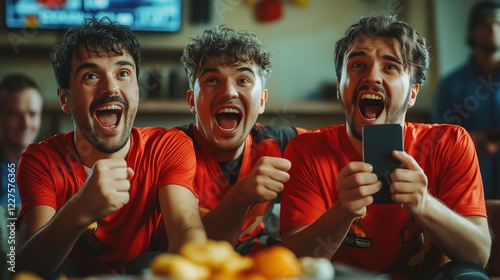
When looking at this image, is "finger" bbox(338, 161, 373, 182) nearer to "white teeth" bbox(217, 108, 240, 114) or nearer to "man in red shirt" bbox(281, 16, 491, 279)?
"man in red shirt" bbox(281, 16, 491, 279)

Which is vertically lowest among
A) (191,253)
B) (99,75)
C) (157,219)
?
(157,219)

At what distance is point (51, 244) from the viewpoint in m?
1.47

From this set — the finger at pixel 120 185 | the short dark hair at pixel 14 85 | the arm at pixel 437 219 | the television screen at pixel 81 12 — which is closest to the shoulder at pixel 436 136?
the arm at pixel 437 219

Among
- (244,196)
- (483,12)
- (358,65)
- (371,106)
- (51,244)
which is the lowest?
(51,244)

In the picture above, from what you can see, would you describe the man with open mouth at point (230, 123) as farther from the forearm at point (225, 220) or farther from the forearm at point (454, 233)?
the forearm at point (454, 233)

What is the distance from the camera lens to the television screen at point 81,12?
373 centimetres

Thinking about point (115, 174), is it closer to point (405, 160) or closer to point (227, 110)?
point (227, 110)

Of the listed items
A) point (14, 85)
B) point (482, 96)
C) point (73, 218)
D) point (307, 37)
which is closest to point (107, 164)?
point (73, 218)

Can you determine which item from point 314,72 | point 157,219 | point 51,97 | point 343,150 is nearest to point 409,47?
point 343,150

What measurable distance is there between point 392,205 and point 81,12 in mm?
2623

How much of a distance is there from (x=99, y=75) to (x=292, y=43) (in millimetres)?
2392

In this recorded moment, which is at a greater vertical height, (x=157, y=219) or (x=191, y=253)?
(x=191, y=253)

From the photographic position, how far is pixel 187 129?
6.32 ft

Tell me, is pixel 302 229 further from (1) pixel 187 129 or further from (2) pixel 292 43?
(2) pixel 292 43
